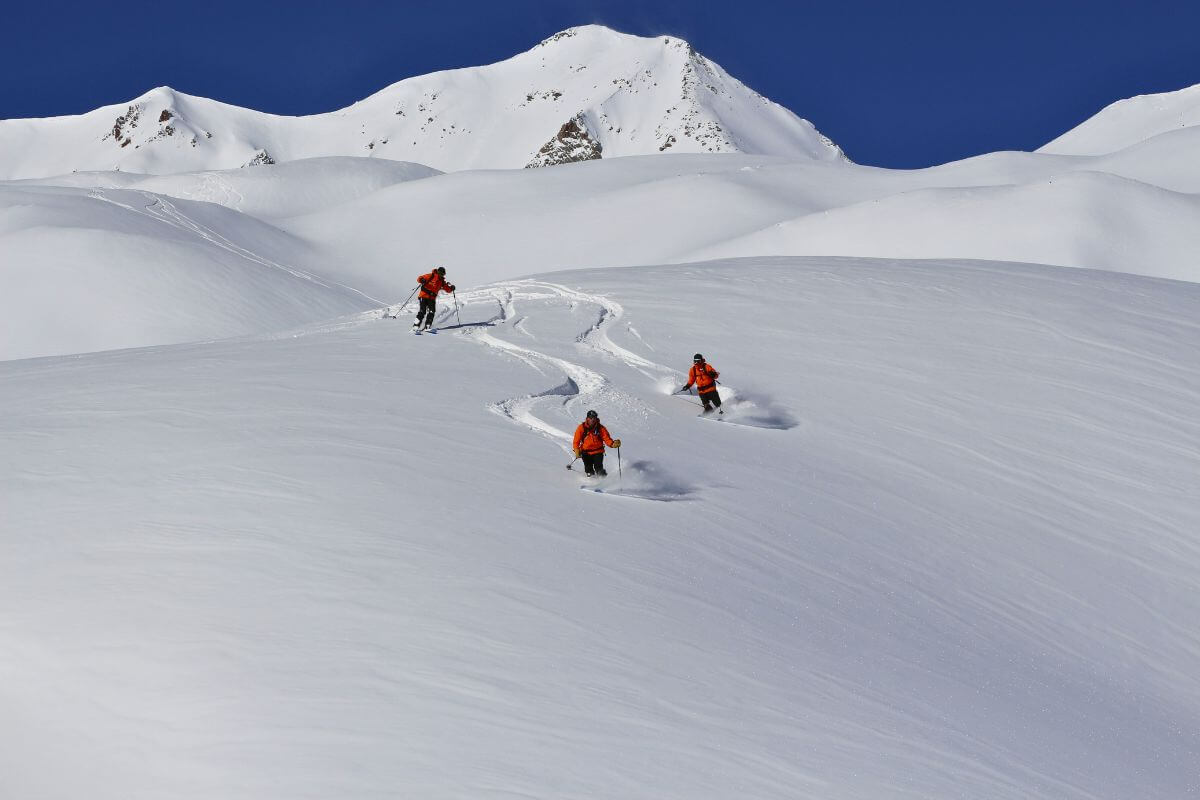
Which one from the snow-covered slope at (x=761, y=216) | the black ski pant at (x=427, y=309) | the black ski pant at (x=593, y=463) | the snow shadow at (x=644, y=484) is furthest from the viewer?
the snow-covered slope at (x=761, y=216)

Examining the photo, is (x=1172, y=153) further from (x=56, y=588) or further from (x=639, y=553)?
(x=56, y=588)

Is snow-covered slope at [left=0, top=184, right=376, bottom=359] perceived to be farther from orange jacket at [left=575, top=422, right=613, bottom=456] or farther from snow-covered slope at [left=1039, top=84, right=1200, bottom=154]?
snow-covered slope at [left=1039, top=84, right=1200, bottom=154]

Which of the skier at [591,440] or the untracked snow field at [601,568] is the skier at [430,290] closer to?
the untracked snow field at [601,568]

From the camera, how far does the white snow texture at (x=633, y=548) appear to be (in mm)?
9414

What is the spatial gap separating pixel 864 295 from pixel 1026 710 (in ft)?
54.2

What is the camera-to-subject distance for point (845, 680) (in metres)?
11.5

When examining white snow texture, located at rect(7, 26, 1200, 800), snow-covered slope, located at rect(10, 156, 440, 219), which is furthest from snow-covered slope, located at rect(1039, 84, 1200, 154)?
white snow texture, located at rect(7, 26, 1200, 800)

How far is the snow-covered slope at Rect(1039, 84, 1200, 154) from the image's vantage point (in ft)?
368

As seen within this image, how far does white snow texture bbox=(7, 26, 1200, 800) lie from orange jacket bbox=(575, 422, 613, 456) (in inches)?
20.2

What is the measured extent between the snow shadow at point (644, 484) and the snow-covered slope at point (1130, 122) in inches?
4098

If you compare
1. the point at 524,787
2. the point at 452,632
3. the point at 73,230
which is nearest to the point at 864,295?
the point at 452,632

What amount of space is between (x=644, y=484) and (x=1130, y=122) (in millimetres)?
116859

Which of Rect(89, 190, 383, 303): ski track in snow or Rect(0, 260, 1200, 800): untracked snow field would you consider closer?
Rect(0, 260, 1200, 800): untracked snow field

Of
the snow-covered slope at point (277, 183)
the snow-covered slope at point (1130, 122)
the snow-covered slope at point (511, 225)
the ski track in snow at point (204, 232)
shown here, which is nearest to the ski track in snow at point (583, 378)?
the snow-covered slope at point (511, 225)
